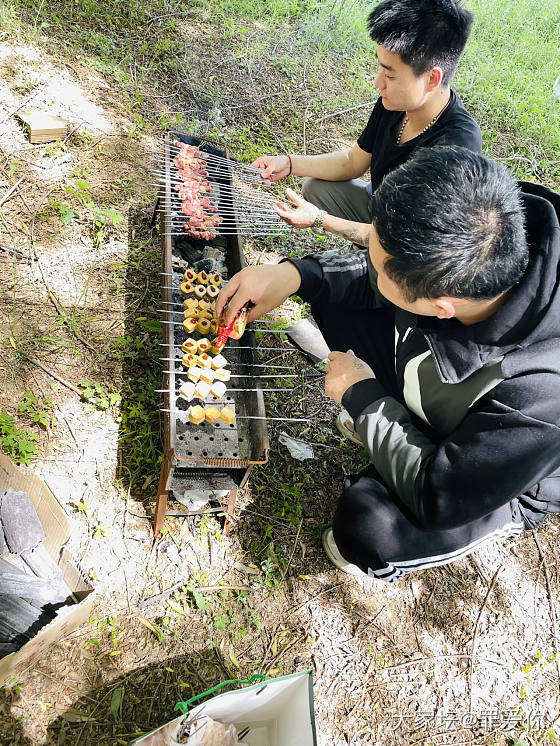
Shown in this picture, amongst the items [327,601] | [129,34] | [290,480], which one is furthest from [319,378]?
[129,34]

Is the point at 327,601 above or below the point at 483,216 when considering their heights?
below

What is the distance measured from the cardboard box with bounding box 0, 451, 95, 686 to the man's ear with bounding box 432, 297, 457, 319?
70.6 inches

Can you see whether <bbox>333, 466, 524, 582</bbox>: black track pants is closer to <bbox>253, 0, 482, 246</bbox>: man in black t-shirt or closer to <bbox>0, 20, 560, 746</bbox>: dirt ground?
<bbox>0, 20, 560, 746</bbox>: dirt ground

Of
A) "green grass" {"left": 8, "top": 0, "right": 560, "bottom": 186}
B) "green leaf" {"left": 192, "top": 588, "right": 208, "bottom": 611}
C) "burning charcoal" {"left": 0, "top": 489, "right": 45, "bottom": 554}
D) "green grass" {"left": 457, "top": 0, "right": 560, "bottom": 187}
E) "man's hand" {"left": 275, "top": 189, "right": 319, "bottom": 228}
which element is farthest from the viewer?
"green grass" {"left": 457, "top": 0, "right": 560, "bottom": 187}

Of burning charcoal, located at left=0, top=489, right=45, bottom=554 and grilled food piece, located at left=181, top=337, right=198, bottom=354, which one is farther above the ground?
grilled food piece, located at left=181, top=337, right=198, bottom=354

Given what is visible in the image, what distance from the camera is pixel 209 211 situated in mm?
3838

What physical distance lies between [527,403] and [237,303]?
1.47m

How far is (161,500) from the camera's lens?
278cm

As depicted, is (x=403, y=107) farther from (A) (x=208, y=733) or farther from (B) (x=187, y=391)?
(A) (x=208, y=733)

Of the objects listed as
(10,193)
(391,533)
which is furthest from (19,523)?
(10,193)

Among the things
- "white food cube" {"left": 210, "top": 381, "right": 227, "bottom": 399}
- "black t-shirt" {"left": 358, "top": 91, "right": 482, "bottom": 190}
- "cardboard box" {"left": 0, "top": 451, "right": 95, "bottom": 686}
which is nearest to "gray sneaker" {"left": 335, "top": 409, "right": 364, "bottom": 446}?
"white food cube" {"left": 210, "top": 381, "right": 227, "bottom": 399}

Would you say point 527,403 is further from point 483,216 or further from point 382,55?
point 382,55

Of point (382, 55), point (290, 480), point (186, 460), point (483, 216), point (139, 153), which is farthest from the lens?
point (139, 153)

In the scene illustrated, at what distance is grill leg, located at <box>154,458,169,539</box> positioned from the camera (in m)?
2.68
